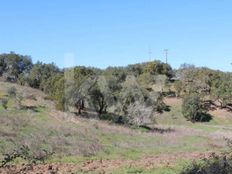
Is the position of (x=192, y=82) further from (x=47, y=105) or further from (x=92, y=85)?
(x=47, y=105)

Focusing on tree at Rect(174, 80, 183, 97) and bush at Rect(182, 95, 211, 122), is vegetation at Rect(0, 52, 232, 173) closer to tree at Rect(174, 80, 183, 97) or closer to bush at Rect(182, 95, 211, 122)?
bush at Rect(182, 95, 211, 122)

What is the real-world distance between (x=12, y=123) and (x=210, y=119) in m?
43.4

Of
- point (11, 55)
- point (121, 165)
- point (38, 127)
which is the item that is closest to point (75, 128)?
point (38, 127)

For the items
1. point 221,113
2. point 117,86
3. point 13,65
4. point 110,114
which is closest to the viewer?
point 110,114

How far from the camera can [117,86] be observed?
59.2 metres

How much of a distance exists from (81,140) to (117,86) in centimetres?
2575

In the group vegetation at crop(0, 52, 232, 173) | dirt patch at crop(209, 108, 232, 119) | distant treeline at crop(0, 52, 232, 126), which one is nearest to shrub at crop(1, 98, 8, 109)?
vegetation at crop(0, 52, 232, 173)

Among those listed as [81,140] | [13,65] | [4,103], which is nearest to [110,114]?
[4,103]

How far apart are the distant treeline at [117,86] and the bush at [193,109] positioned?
447 centimetres

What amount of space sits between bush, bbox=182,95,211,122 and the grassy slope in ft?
78.5

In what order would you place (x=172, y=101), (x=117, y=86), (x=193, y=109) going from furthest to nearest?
(x=172, y=101) < (x=193, y=109) < (x=117, y=86)

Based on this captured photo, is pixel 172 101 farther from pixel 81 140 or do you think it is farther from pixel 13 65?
pixel 81 140

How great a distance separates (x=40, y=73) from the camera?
7806 cm

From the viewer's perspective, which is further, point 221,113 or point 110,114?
point 221,113
